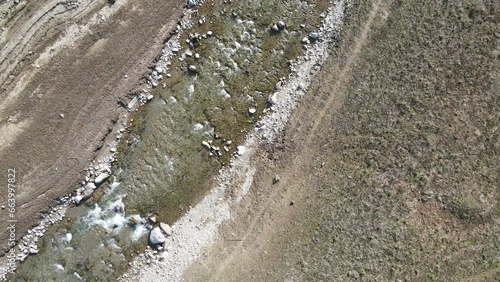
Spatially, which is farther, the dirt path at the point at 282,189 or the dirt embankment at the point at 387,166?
the dirt path at the point at 282,189

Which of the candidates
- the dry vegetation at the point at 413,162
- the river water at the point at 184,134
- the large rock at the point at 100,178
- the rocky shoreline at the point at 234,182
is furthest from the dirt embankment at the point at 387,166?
the large rock at the point at 100,178

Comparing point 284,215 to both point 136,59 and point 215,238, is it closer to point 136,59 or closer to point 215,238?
point 215,238

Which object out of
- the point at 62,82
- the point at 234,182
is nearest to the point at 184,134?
the point at 234,182

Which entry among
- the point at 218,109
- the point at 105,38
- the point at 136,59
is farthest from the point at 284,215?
the point at 105,38

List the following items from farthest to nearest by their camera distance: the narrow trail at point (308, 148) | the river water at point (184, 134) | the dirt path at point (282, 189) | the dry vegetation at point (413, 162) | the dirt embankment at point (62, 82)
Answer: the river water at point (184, 134), the dirt embankment at point (62, 82), the narrow trail at point (308, 148), the dirt path at point (282, 189), the dry vegetation at point (413, 162)

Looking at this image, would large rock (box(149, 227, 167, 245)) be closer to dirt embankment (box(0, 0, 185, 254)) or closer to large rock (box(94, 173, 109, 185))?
large rock (box(94, 173, 109, 185))

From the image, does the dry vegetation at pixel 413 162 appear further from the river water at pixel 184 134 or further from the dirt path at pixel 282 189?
the river water at pixel 184 134

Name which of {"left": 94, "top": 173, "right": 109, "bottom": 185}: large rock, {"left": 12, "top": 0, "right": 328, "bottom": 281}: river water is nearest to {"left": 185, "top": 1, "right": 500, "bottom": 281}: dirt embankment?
{"left": 12, "top": 0, "right": 328, "bottom": 281}: river water
